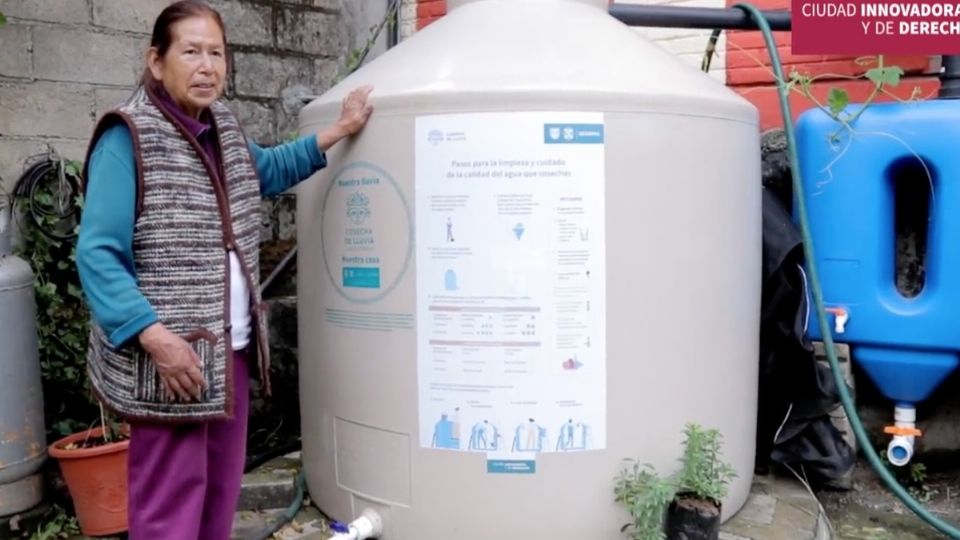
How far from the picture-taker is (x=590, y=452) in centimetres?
210

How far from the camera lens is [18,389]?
243cm

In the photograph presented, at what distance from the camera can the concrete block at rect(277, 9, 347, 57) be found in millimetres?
3517

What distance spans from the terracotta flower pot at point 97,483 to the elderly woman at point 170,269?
2.08 ft

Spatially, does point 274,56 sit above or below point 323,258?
above

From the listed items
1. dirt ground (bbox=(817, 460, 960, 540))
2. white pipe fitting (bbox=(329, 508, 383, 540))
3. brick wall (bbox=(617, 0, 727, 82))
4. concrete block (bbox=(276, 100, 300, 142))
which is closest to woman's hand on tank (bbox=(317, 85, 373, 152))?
white pipe fitting (bbox=(329, 508, 383, 540))

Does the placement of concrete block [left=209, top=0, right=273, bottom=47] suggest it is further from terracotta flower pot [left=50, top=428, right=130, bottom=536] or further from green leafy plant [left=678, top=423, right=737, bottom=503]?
green leafy plant [left=678, top=423, right=737, bottom=503]

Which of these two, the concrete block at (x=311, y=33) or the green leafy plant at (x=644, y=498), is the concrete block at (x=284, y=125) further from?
the green leafy plant at (x=644, y=498)

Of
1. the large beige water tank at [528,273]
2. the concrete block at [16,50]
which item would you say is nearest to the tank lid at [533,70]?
the large beige water tank at [528,273]

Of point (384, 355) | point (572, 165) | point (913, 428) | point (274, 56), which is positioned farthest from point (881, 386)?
point (274, 56)

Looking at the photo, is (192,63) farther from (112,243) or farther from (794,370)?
(794,370)

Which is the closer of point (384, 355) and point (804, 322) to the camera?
point (384, 355)

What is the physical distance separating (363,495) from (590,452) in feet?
1.98

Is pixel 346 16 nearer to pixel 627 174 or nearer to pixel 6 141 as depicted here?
pixel 6 141

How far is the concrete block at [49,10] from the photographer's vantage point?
2.68 metres
